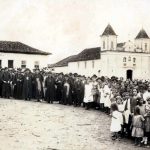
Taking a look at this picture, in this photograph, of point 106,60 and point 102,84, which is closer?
point 102,84

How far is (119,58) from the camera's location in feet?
217

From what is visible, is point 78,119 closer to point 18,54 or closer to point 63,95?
point 63,95

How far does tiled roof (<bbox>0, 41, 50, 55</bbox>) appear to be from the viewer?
47.0 metres

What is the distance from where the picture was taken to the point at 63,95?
21.1 m

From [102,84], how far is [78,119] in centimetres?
352

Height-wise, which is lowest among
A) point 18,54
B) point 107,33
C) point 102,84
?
point 102,84

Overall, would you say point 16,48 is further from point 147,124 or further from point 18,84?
point 147,124

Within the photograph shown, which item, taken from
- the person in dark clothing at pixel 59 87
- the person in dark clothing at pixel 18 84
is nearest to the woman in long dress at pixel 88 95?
the person in dark clothing at pixel 59 87

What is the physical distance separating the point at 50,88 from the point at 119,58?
46.1 m

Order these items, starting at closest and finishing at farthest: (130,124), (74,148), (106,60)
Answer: (74,148) < (130,124) < (106,60)

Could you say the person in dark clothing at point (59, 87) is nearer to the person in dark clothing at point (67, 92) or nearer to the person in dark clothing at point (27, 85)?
the person in dark clothing at point (67, 92)

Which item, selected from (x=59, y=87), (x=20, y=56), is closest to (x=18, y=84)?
(x=59, y=87)

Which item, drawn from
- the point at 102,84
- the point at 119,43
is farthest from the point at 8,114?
the point at 119,43

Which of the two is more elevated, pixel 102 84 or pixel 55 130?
pixel 102 84
